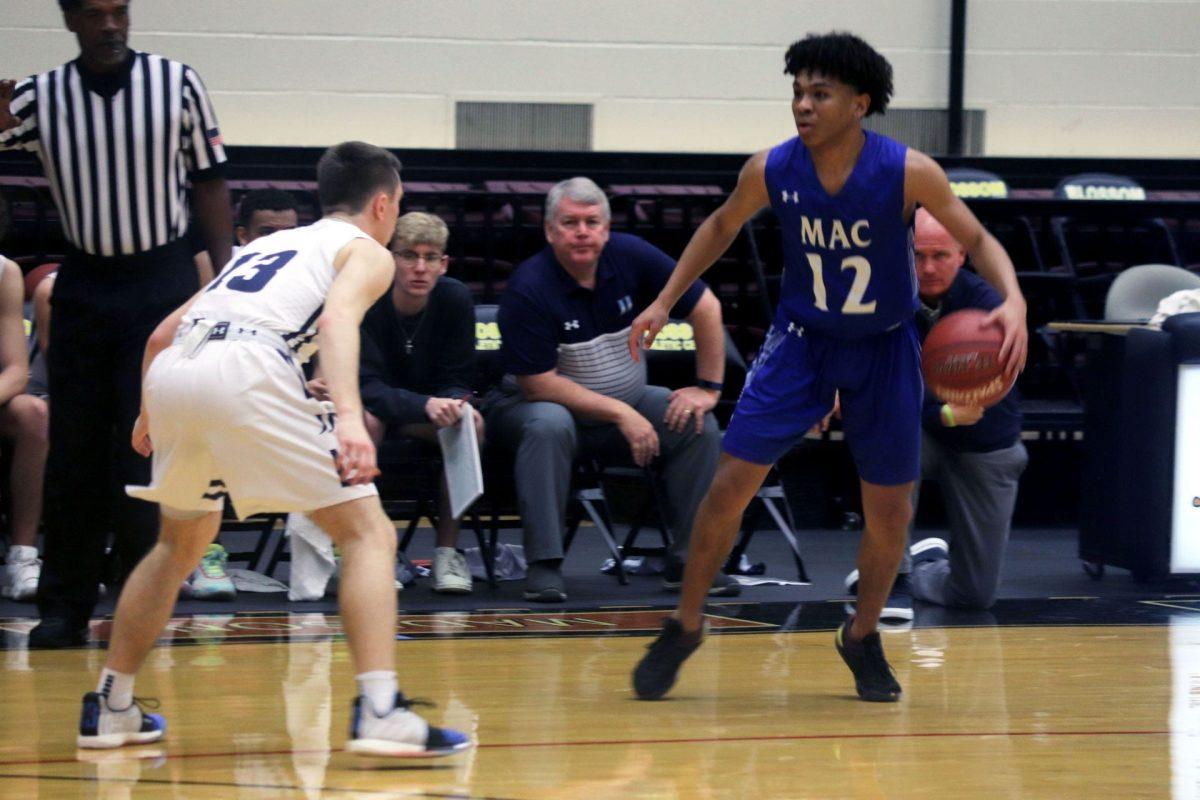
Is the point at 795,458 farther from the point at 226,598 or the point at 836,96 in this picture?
the point at 836,96

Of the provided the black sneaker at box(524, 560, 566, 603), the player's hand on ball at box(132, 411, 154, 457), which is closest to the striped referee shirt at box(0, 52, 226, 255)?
the player's hand on ball at box(132, 411, 154, 457)

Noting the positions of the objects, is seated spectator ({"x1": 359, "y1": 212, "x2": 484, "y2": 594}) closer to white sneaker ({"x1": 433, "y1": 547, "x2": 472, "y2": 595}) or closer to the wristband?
white sneaker ({"x1": 433, "y1": 547, "x2": 472, "y2": 595})

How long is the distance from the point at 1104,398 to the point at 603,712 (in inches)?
119

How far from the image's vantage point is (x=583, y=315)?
19.4ft

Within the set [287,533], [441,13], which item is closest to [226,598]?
[287,533]

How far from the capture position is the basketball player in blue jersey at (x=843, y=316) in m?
3.88

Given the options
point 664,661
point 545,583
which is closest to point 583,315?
point 545,583

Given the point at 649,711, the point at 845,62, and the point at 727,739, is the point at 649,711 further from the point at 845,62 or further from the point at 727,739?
the point at 845,62

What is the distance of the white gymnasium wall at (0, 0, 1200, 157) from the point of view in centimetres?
1077

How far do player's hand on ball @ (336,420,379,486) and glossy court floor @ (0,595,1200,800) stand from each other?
22.9 inches

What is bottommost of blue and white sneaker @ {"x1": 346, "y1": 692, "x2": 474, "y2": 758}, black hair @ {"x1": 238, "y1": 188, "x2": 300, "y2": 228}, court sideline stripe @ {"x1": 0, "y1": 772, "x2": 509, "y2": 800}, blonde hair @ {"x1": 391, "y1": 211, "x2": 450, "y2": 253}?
court sideline stripe @ {"x1": 0, "y1": 772, "x2": 509, "y2": 800}

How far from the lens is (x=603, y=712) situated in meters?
3.93

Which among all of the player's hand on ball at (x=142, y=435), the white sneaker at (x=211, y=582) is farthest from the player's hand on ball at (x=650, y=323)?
the white sneaker at (x=211, y=582)

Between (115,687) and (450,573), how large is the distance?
2.41m
